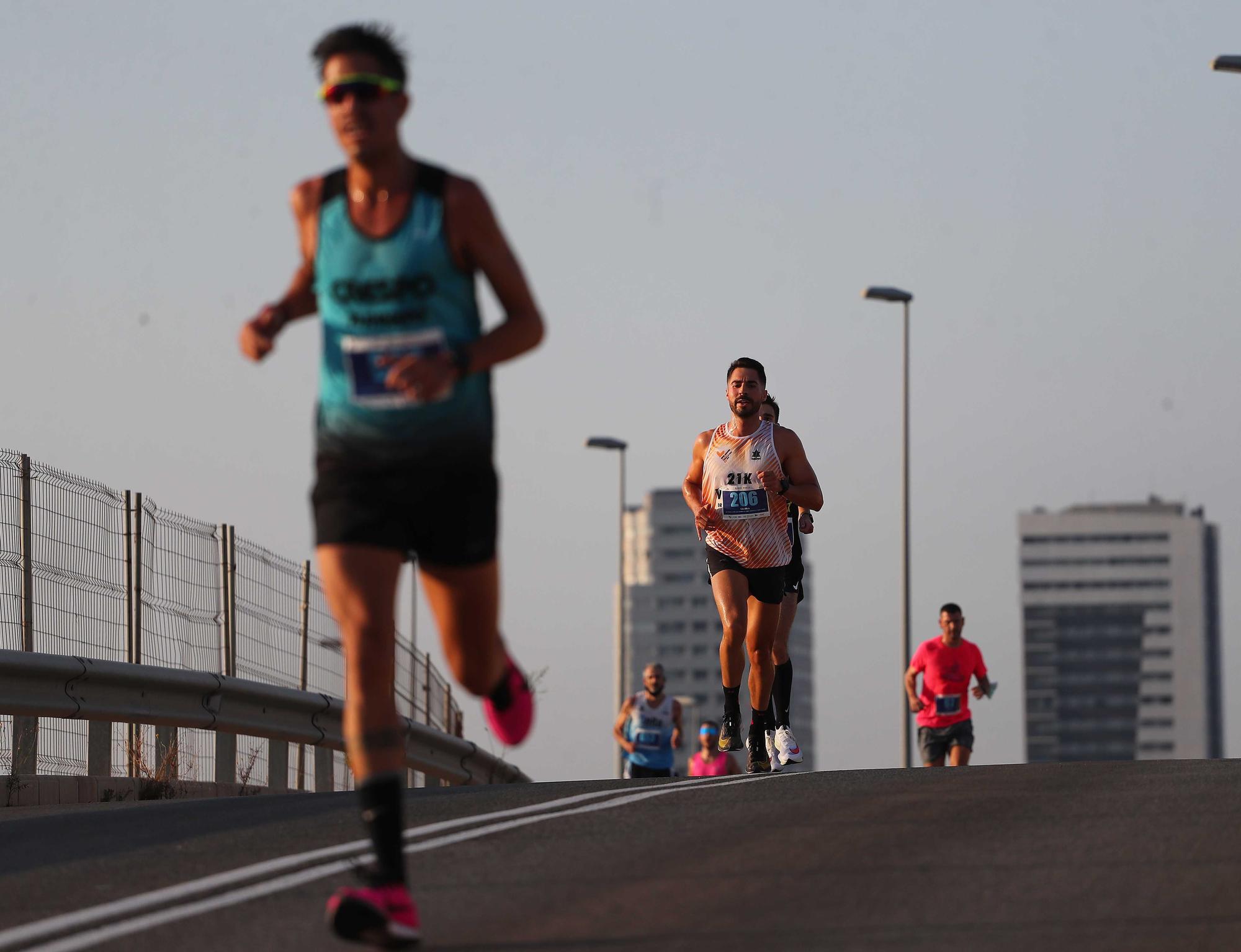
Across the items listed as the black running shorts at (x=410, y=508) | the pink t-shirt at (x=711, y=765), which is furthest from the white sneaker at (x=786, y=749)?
the pink t-shirt at (x=711, y=765)

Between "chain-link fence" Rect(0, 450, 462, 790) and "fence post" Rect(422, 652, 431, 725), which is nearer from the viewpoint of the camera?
"chain-link fence" Rect(0, 450, 462, 790)

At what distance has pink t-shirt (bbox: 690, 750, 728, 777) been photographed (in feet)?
71.8

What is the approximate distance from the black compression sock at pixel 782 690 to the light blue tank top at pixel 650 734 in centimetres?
724

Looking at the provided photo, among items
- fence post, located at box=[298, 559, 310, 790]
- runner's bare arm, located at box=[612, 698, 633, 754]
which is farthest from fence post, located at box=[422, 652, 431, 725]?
fence post, located at box=[298, 559, 310, 790]

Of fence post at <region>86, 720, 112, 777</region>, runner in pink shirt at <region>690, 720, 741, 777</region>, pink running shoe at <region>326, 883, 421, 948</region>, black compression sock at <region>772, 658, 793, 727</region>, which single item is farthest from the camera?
runner in pink shirt at <region>690, 720, 741, 777</region>

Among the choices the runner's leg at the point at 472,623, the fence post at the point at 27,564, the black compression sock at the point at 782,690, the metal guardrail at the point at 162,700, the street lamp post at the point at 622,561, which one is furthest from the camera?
the street lamp post at the point at 622,561

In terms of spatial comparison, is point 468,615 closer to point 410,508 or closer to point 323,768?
point 410,508

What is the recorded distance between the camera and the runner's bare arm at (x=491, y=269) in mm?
5863

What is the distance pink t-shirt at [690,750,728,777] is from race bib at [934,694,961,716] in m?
2.73

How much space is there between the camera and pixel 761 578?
12.5m

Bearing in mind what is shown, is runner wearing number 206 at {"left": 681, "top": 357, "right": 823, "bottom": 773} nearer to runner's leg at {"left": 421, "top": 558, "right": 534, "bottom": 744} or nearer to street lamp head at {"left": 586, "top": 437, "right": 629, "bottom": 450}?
runner's leg at {"left": 421, "top": 558, "right": 534, "bottom": 744}

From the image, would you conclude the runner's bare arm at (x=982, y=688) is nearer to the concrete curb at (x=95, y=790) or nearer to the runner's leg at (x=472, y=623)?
the concrete curb at (x=95, y=790)

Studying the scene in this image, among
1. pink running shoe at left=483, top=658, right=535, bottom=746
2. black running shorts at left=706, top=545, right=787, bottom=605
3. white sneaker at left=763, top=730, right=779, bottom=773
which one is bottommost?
white sneaker at left=763, top=730, right=779, bottom=773

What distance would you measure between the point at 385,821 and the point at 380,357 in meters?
1.18
